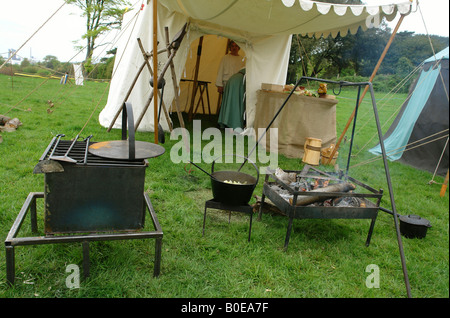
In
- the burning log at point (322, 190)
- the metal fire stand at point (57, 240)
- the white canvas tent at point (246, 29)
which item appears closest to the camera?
the metal fire stand at point (57, 240)

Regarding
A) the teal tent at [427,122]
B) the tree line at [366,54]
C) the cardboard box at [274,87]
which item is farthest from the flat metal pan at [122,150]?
the teal tent at [427,122]

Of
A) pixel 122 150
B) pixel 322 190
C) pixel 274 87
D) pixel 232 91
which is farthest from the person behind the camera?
pixel 232 91

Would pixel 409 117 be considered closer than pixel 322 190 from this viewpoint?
No

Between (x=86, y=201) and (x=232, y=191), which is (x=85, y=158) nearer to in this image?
(x=86, y=201)

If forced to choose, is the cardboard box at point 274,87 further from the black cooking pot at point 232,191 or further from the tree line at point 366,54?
the black cooking pot at point 232,191

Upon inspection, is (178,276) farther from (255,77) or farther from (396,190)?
(255,77)

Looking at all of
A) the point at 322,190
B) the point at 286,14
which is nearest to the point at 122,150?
the point at 322,190

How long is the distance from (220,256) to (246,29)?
15.1 feet

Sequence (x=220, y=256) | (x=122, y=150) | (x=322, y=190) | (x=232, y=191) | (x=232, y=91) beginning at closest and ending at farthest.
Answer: (x=122, y=150) → (x=220, y=256) → (x=232, y=191) → (x=322, y=190) → (x=232, y=91)

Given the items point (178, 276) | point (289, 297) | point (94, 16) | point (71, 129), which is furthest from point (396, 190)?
point (94, 16)

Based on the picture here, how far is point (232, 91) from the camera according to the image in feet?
22.2

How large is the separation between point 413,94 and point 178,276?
240 inches

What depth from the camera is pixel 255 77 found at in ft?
21.2

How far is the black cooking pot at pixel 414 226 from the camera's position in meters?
3.00
